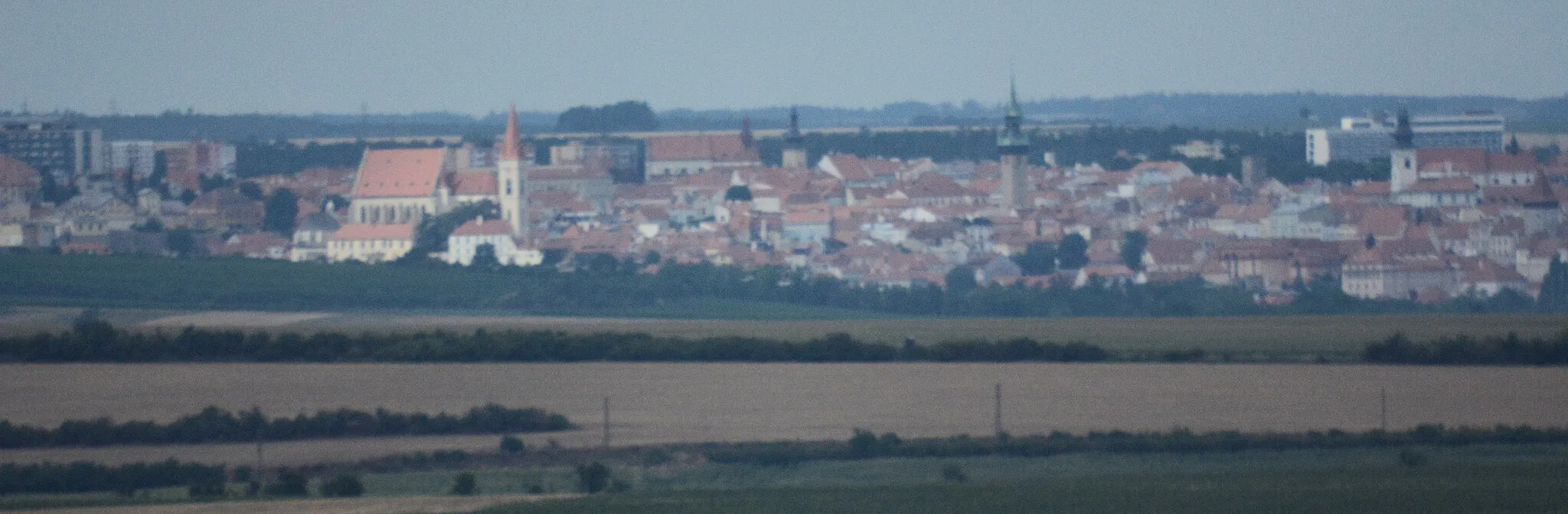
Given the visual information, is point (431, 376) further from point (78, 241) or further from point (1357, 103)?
point (1357, 103)

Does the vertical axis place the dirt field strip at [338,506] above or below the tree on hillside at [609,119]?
below

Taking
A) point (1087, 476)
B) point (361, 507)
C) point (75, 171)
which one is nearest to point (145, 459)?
point (361, 507)

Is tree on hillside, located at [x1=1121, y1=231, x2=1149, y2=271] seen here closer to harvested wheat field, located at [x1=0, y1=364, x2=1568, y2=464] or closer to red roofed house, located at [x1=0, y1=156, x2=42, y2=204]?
red roofed house, located at [x1=0, y1=156, x2=42, y2=204]

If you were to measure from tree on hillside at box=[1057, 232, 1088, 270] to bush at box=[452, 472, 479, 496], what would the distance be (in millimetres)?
52567

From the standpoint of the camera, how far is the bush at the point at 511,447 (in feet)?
78.8

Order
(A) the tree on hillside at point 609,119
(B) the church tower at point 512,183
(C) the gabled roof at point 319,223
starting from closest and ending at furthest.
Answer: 1. (C) the gabled roof at point 319,223
2. (B) the church tower at point 512,183
3. (A) the tree on hillside at point 609,119

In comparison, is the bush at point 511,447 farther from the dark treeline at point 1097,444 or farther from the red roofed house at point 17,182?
the red roofed house at point 17,182

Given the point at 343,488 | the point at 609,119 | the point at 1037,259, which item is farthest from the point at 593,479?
the point at 609,119

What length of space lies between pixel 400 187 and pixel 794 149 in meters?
35.7

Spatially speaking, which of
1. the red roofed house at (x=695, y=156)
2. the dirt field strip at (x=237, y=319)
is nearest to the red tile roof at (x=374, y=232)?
the dirt field strip at (x=237, y=319)

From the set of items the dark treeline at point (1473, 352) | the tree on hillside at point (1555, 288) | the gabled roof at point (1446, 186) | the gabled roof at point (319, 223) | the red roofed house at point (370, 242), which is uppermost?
the gabled roof at point (1446, 186)

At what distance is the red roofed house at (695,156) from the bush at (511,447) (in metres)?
90.1

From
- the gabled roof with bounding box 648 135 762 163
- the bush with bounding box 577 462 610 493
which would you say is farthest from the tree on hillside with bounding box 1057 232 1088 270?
the bush with bounding box 577 462 610 493

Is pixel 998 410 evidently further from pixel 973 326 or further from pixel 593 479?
pixel 973 326
